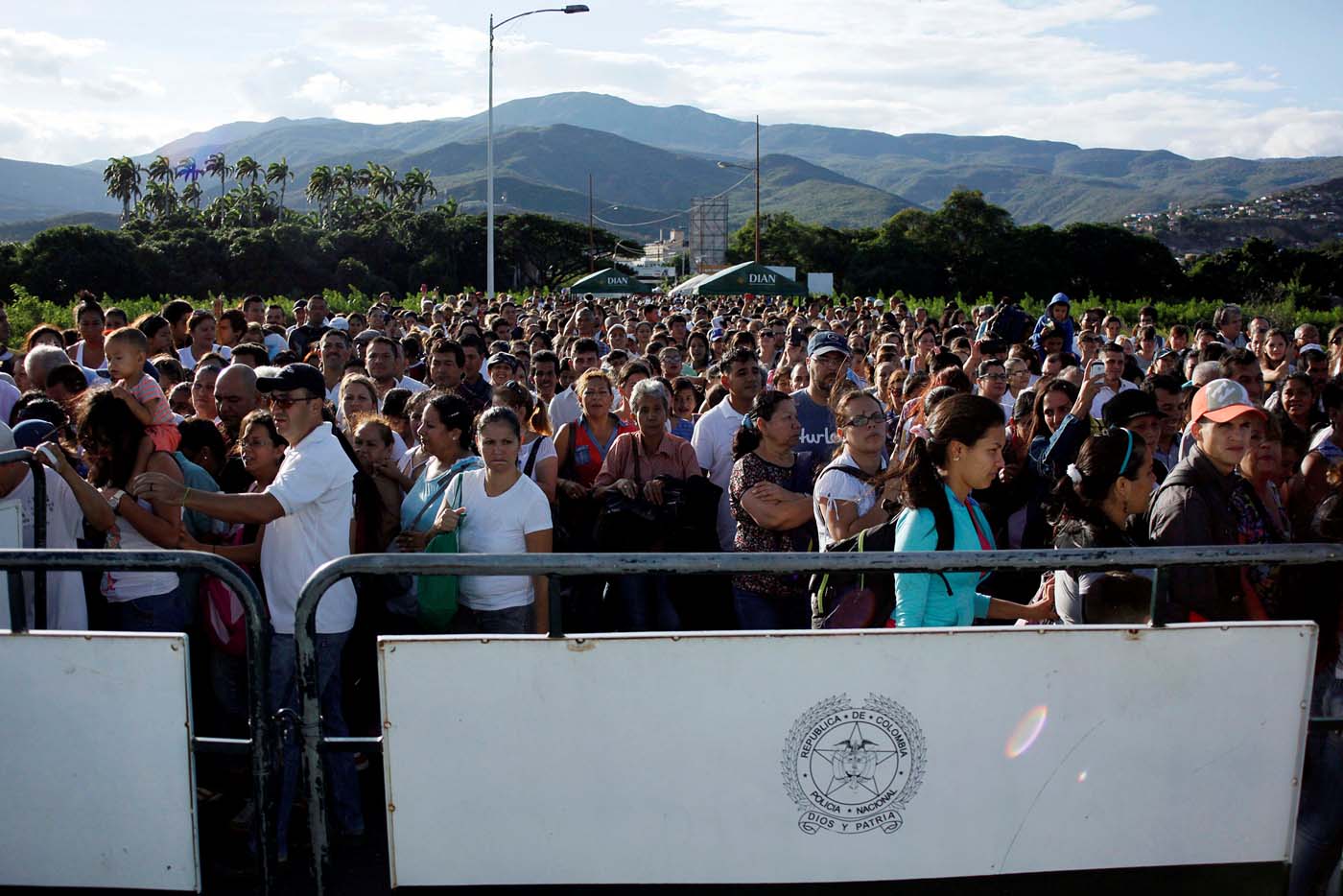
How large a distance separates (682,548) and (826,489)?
1.28m

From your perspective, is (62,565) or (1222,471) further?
(1222,471)

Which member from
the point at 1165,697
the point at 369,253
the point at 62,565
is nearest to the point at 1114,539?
the point at 1165,697

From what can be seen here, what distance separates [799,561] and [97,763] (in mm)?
2138

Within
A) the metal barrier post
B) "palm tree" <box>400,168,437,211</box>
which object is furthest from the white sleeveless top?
"palm tree" <box>400,168,437,211</box>

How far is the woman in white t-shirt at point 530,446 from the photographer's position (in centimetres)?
598

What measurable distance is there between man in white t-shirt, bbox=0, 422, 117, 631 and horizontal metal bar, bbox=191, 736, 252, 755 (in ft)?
4.02

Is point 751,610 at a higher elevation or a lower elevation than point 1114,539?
lower

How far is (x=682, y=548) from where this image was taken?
584 cm

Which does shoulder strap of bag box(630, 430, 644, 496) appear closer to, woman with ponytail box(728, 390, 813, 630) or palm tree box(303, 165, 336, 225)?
woman with ponytail box(728, 390, 813, 630)

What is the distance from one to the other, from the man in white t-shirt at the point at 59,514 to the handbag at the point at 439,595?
127cm

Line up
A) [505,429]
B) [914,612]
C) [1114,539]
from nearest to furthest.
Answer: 1. [914,612]
2. [1114,539]
3. [505,429]

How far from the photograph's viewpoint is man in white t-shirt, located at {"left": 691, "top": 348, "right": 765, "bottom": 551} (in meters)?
6.61

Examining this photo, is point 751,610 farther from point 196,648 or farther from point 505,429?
point 196,648

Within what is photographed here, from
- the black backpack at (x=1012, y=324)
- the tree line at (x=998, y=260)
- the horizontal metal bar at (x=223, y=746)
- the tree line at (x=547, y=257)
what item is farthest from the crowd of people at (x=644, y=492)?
the tree line at (x=998, y=260)
